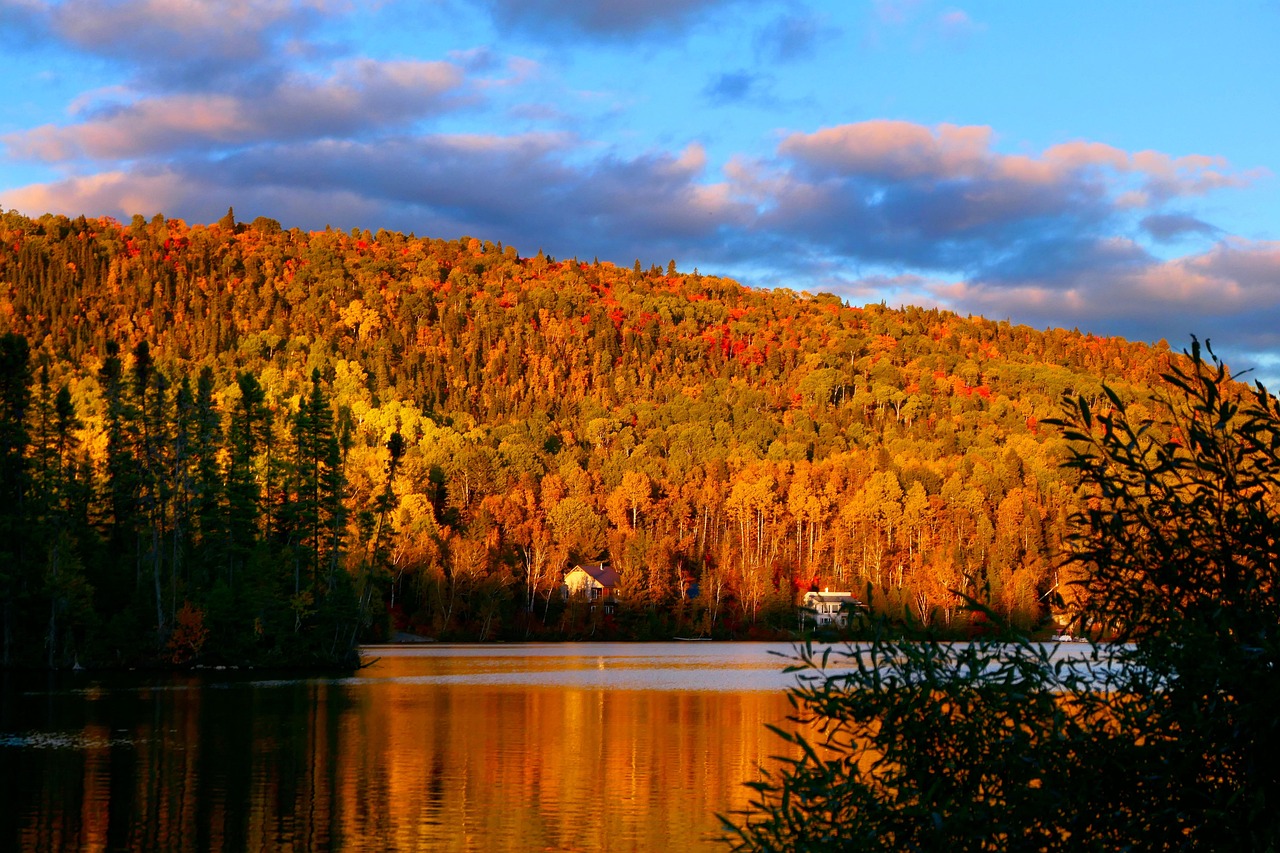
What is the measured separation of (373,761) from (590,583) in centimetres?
10526

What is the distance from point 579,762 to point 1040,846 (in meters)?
31.5

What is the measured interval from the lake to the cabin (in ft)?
233

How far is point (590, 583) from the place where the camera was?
147 m

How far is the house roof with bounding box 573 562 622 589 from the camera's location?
485 feet

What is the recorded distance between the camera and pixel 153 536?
7906cm

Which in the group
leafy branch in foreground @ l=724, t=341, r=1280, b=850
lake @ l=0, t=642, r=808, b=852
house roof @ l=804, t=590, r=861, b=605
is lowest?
lake @ l=0, t=642, r=808, b=852

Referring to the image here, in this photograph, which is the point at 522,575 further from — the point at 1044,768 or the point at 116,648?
the point at 1044,768

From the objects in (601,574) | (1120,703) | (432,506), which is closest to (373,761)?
(1120,703)

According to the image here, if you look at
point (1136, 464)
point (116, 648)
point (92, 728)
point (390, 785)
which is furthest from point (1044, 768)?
point (116, 648)

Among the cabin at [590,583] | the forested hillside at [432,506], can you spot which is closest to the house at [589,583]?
the cabin at [590,583]

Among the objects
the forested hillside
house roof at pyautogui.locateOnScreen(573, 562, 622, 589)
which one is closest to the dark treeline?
the forested hillside

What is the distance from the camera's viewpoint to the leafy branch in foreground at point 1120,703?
11.5 meters

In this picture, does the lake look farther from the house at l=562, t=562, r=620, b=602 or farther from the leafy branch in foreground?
the house at l=562, t=562, r=620, b=602

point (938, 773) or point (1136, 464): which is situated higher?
point (1136, 464)
